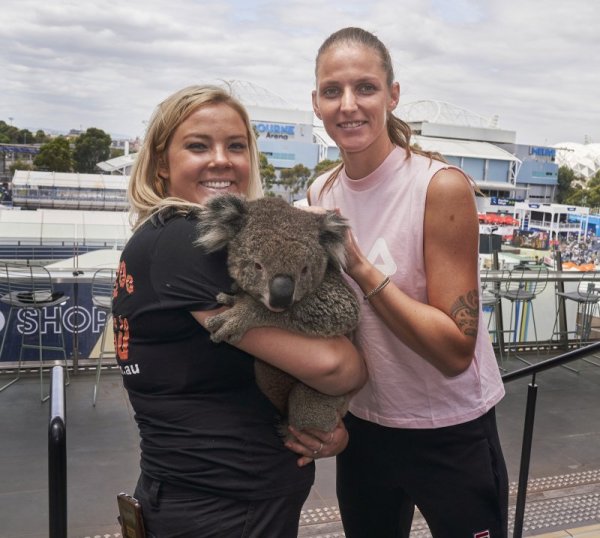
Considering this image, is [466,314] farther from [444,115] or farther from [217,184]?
[444,115]

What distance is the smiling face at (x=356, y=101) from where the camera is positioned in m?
1.68

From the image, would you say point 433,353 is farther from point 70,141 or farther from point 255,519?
point 70,141

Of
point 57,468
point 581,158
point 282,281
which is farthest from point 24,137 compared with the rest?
point 581,158

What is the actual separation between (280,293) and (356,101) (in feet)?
2.13

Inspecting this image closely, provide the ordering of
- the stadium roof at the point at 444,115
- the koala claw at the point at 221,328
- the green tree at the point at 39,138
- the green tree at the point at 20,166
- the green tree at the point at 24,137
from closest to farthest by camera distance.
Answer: the koala claw at the point at 221,328, the green tree at the point at 20,166, the green tree at the point at 24,137, the green tree at the point at 39,138, the stadium roof at the point at 444,115

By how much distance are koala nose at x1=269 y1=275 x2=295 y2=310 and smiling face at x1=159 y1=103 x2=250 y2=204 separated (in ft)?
1.28

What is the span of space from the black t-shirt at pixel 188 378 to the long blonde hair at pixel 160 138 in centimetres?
21

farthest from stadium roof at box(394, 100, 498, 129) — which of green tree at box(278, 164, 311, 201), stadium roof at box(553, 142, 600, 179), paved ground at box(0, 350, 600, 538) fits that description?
paved ground at box(0, 350, 600, 538)

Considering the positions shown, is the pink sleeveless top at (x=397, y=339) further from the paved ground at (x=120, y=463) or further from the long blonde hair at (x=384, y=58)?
the paved ground at (x=120, y=463)

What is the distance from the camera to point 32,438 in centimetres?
456

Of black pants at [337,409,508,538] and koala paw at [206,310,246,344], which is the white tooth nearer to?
koala paw at [206,310,246,344]

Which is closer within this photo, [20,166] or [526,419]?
[526,419]

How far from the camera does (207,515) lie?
1.38 metres

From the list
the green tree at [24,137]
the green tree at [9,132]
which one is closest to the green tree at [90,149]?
the green tree at [9,132]
